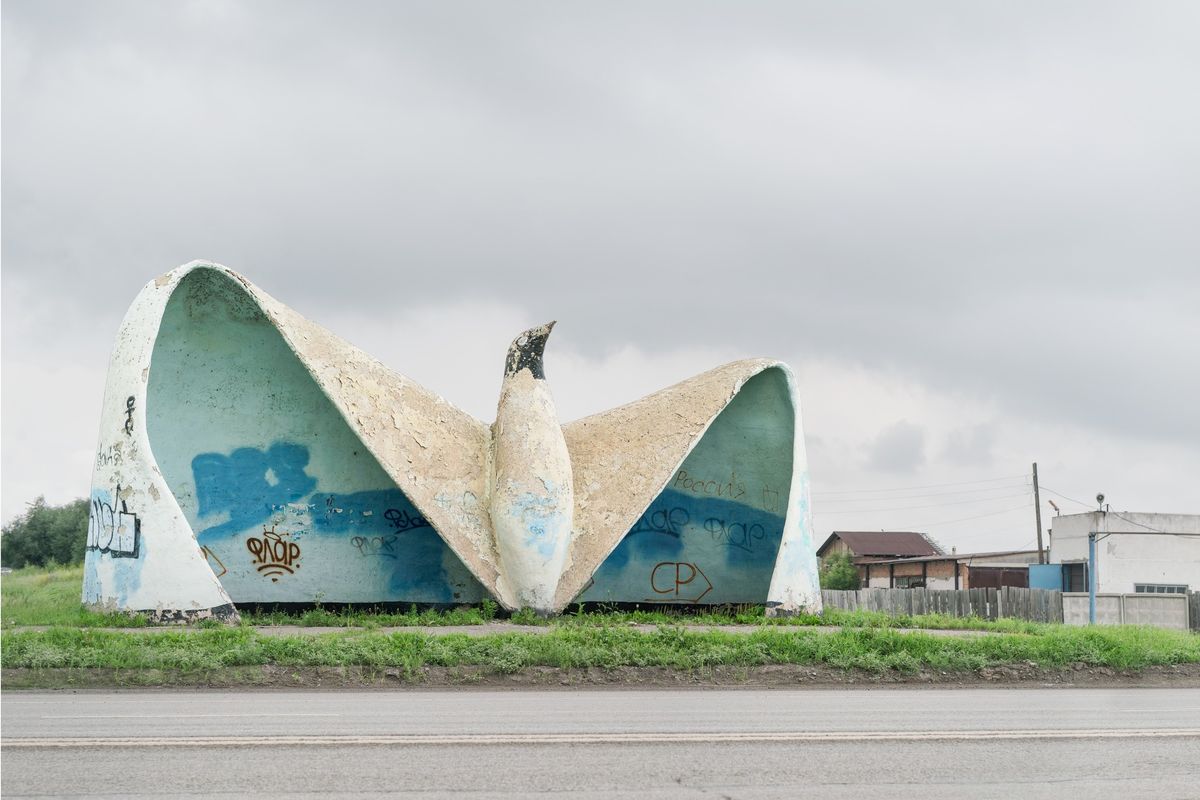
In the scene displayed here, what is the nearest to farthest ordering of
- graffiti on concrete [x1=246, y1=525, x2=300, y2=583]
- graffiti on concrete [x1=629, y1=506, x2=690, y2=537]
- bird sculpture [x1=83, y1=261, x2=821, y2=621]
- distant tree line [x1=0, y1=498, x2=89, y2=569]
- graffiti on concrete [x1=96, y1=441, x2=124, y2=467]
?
graffiti on concrete [x1=96, y1=441, x2=124, y2=467], bird sculpture [x1=83, y1=261, x2=821, y2=621], graffiti on concrete [x1=246, y1=525, x2=300, y2=583], graffiti on concrete [x1=629, y1=506, x2=690, y2=537], distant tree line [x1=0, y1=498, x2=89, y2=569]

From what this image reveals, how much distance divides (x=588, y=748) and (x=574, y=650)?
6733 mm

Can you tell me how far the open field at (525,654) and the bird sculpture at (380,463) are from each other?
14.9ft

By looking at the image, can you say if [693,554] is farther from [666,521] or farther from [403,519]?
[403,519]

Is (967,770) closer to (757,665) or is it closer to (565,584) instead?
(757,665)

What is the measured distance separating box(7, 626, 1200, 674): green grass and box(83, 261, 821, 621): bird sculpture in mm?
5090

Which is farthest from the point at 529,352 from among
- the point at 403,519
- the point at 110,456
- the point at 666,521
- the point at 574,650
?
the point at 574,650

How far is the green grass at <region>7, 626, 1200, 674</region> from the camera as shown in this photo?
45.5 ft

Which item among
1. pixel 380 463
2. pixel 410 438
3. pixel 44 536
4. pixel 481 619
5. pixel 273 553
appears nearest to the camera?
pixel 481 619

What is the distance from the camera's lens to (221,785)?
21.6 ft

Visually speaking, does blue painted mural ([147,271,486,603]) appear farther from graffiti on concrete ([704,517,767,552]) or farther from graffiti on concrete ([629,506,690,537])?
graffiti on concrete ([704,517,767,552])

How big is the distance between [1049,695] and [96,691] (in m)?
10.5

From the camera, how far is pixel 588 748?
7879 millimetres

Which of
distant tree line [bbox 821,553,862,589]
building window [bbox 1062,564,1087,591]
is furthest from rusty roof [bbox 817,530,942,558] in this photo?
building window [bbox 1062,564,1087,591]

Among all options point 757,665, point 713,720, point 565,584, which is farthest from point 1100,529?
point 713,720
